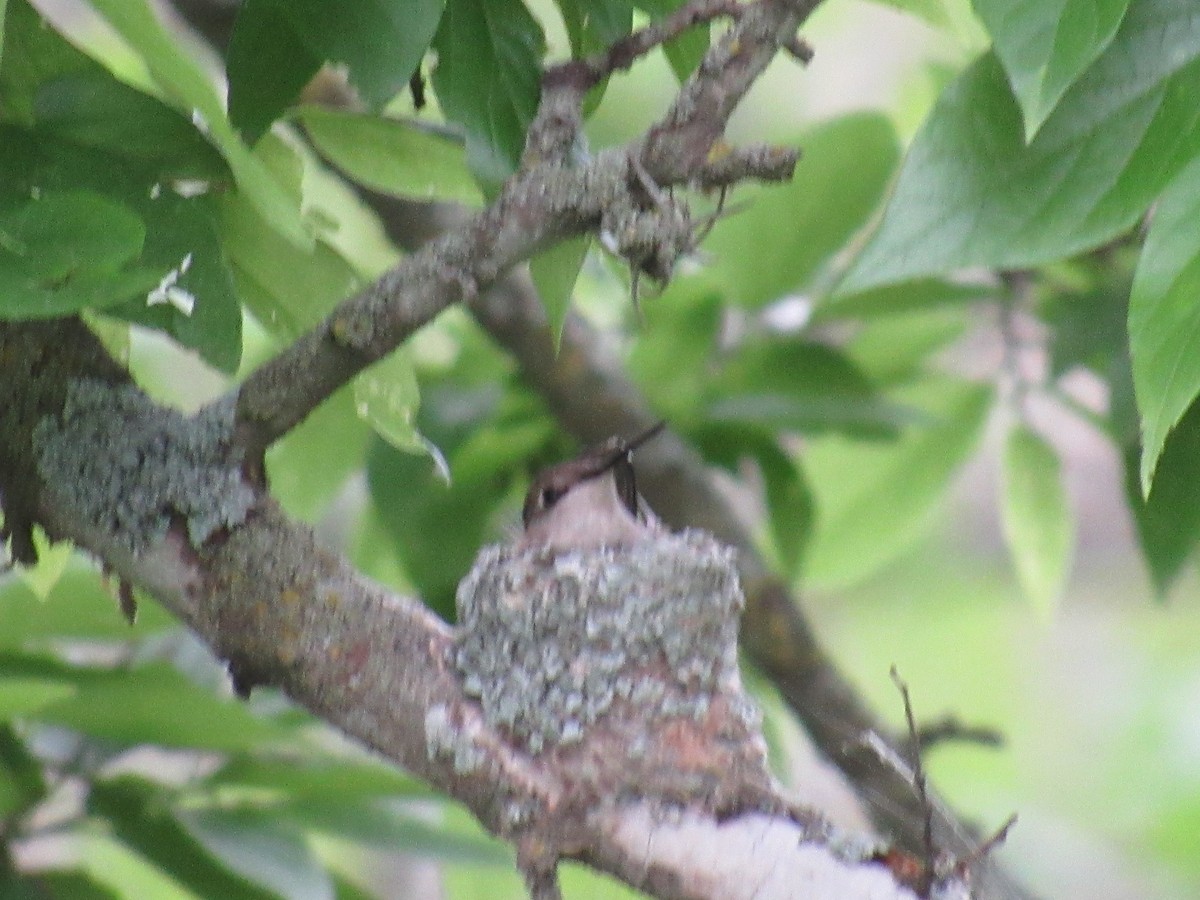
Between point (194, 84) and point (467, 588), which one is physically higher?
point (194, 84)

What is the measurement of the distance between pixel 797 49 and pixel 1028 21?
104 mm

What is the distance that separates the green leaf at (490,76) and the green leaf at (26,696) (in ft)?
1.42

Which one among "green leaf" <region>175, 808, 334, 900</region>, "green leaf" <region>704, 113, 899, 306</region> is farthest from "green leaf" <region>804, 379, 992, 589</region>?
"green leaf" <region>175, 808, 334, 900</region>

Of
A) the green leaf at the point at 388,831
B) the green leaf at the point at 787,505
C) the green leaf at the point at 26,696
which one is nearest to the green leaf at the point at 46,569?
the green leaf at the point at 26,696

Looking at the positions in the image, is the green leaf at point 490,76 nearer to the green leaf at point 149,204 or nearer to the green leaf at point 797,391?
the green leaf at point 149,204

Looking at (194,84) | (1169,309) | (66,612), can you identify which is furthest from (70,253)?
(66,612)

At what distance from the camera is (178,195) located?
1.88 feet

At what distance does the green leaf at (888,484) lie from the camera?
1368mm

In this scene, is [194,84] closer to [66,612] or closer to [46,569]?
[46,569]

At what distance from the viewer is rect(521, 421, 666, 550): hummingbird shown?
69 centimetres

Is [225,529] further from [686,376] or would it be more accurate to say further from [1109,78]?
[686,376]

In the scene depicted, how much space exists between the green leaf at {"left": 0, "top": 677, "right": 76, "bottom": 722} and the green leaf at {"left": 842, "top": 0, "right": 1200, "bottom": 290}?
55 cm

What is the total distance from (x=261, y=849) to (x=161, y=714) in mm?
137

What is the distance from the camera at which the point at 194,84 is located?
50 centimetres
